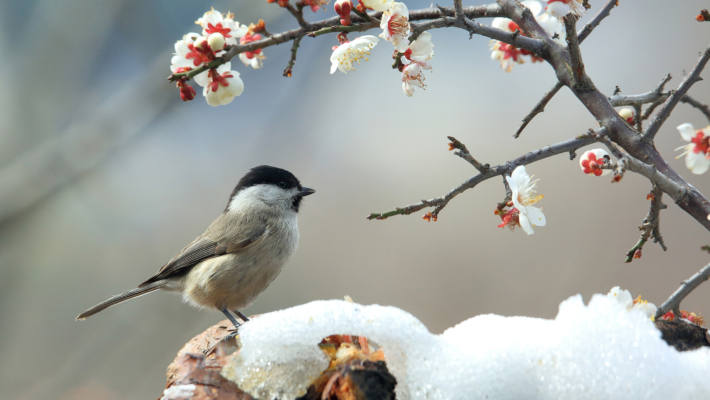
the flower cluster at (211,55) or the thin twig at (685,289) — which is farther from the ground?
the flower cluster at (211,55)

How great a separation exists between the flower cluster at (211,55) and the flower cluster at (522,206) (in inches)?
18.9

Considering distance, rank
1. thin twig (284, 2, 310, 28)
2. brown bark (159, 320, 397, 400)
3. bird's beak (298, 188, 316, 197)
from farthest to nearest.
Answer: bird's beak (298, 188, 316, 197)
thin twig (284, 2, 310, 28)
brown bark (159, 320, 397, 400)

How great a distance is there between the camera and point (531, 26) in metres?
0.73

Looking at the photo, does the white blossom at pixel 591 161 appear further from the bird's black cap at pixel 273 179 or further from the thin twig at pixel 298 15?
the bird's black cap at pixel 273 179

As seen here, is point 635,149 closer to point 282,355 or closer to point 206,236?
point 282,355

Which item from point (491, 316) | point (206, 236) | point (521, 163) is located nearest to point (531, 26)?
point (521, 163)

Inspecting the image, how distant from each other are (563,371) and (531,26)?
20.5 inches

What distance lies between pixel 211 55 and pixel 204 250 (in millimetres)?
609

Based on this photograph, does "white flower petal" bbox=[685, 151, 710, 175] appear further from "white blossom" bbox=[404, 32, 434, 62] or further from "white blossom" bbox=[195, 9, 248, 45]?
"white blossom" bbox=[195, 9, 248, 45]

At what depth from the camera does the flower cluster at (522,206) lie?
25.9 inches

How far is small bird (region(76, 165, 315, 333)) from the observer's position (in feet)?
3.59

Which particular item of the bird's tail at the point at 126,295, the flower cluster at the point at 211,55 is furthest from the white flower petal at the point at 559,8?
the bird's tail at the point at 126,295

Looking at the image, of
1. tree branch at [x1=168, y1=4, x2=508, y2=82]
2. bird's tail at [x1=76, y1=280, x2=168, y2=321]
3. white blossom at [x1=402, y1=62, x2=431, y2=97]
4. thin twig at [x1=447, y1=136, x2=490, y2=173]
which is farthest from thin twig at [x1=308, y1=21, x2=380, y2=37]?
bird's tail at [x1=76, y1=280, x2=168, y2=321]

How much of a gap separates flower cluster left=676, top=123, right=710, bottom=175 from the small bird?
32.9 inches
